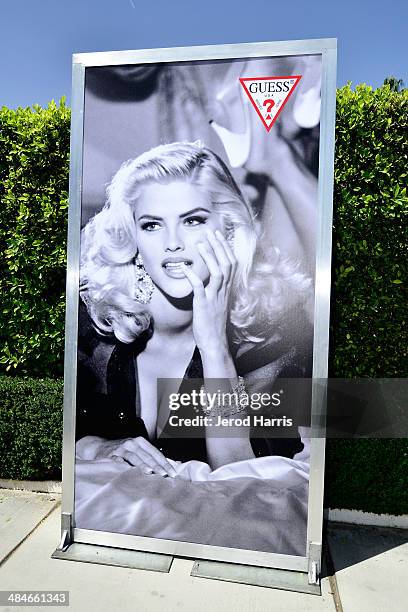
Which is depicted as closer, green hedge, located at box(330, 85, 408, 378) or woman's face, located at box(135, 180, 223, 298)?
woman's face, located at box(135, 180, 223, 298)

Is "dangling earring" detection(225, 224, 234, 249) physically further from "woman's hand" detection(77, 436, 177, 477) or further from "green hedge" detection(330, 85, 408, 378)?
"woman's hand" detection(77, 436, 177, 477)

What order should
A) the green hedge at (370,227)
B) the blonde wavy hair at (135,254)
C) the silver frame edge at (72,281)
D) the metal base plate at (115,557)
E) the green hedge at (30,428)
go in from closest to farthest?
the blonde wavy hair at (135,254) → the metal base plate at (115,557) → the silver frame edge at (72,281) → the green hedge at (370,227) → the green hedge at (30,428)

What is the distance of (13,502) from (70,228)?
226cm

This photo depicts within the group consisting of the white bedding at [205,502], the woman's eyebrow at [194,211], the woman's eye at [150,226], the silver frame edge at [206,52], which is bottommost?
the white bedding at [205,502]

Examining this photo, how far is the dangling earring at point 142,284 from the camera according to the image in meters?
3.11

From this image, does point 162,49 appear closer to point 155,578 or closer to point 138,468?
point 138,468

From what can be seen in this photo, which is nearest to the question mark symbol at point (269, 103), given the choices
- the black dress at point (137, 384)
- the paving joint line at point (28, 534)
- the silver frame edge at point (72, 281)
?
the silver frame edge at point (72, 281)

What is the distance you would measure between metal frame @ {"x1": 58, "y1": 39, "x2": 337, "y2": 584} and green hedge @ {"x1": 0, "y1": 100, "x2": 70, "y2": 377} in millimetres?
940

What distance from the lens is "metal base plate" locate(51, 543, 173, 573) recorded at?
121 inches

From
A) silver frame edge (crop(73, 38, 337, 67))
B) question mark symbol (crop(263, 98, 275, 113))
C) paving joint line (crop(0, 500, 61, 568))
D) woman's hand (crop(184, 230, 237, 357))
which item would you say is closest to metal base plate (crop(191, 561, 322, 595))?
paving joint line (crop(0, 500, 61, 568))

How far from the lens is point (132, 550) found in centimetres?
320

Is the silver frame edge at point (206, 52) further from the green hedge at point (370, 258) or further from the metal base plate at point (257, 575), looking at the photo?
the metal base plate at point (257, 575)

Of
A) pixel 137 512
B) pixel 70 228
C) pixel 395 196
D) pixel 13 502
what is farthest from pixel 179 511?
pixel 395 196

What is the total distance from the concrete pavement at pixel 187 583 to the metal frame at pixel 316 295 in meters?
0.17
